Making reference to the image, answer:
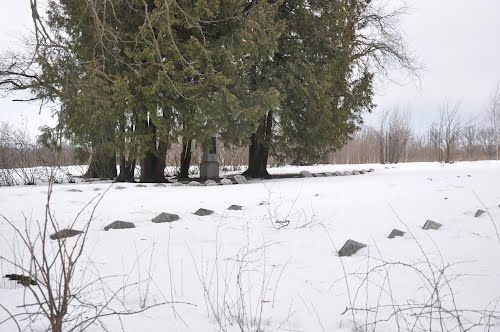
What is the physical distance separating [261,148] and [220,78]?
4.88 meters

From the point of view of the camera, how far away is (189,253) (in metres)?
3.09

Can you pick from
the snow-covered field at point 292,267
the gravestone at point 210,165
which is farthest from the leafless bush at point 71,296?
the gravestone at point 210,165

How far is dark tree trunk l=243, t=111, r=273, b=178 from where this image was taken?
12.8 m

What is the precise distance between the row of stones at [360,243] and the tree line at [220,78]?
16.4ft

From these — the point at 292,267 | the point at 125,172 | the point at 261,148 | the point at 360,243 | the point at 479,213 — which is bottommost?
the point at 292,267

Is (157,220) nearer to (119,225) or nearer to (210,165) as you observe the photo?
(119,225)

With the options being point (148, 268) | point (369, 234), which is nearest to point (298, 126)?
point (369, 234)

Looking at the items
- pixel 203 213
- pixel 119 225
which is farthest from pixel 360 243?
pixel 119 225

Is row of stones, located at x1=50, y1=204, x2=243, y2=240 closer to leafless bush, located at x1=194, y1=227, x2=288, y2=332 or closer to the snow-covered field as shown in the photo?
the snow-covered field

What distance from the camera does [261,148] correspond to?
13.3 meters

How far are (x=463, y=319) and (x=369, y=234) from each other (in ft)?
5.14

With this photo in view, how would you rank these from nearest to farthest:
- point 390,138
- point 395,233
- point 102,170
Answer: point 395,233
point 102,170
point 390,138

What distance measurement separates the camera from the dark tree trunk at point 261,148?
12.8m

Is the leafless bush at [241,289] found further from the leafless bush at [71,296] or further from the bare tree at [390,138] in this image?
the bare tree at [390,138]
